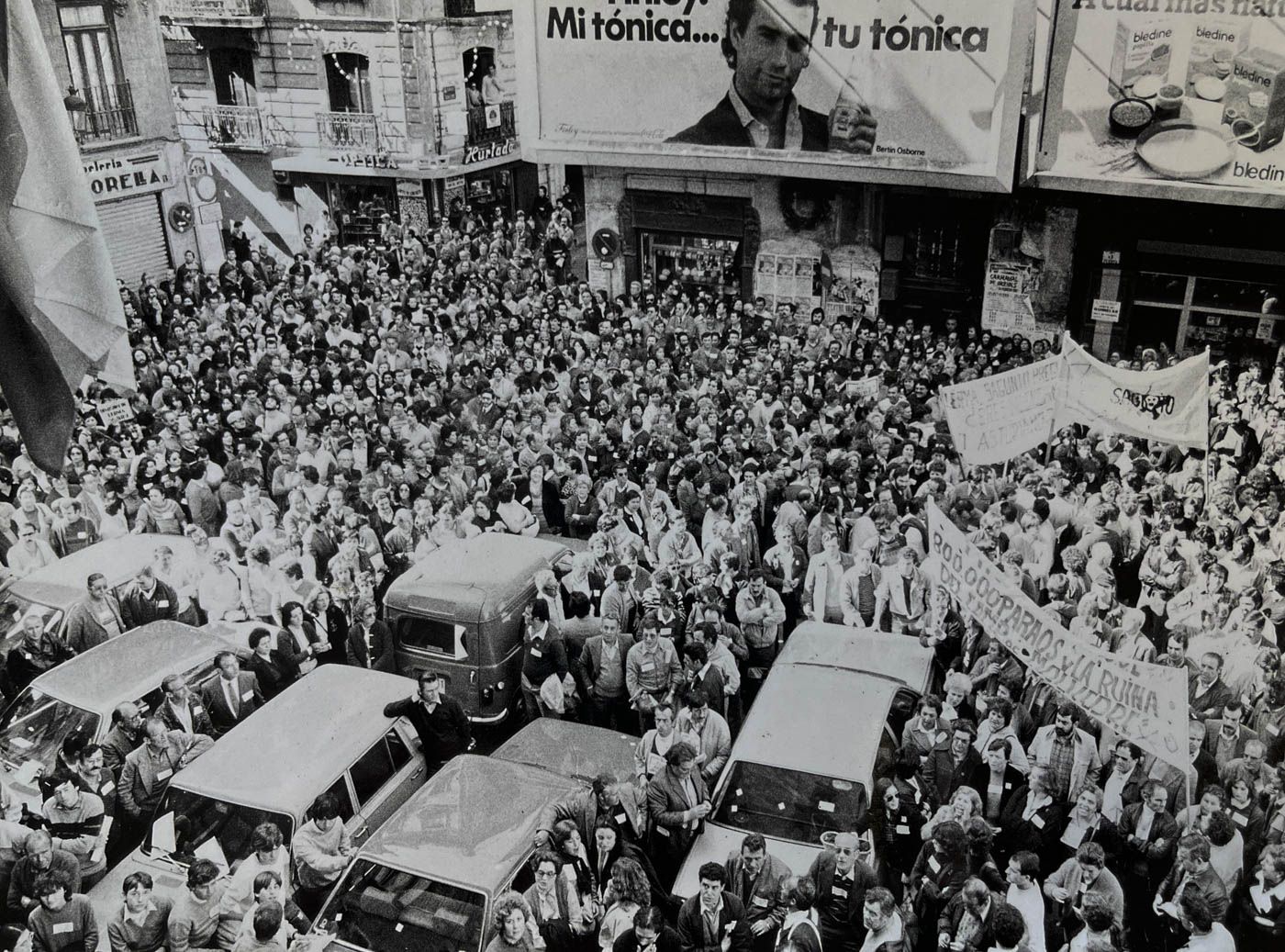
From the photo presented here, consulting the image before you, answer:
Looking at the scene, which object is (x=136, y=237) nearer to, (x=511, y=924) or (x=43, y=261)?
(x=43, y=261)

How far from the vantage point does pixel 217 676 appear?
640 centimetres

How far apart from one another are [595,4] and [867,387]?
4254 mm

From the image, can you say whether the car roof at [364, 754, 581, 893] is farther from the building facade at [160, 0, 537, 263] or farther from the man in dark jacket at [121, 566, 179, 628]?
the building facade at [160, 0, 537, 263]

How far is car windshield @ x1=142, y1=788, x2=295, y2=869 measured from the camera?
531 cm

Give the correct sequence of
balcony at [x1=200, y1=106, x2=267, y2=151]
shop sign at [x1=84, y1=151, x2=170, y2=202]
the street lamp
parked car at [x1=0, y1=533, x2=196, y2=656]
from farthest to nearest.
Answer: balcony at [x1=200, y1=106, x2=267, y2=151]
shop sign at [x1=84, y1=151, x2=170, y2=202]
the street lamp
parked car at [x1=0, y1=533, x2=196, y2=656]

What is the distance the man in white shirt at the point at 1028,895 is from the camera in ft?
14.5

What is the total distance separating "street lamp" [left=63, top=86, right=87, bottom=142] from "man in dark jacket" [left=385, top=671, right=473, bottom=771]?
5464mm

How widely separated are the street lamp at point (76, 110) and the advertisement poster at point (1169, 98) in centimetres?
798

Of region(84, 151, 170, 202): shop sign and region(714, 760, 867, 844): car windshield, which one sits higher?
region(84, 151, 170, 202): shop sign

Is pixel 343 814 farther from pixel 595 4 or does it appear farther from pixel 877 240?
pixel 877 240

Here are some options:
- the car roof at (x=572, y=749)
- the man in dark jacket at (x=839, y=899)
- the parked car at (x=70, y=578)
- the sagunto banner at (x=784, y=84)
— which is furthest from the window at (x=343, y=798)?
the sagunto banner at (x=784, y=84)

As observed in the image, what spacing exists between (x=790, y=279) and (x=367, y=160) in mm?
5687

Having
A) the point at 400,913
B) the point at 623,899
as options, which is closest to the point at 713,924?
the point at 623,899

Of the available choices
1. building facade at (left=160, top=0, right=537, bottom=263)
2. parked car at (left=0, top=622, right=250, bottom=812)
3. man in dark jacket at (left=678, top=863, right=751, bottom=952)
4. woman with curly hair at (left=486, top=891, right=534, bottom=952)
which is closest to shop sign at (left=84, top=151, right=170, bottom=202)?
building facade at (left=160, top=0, right=537, bottom=263)
